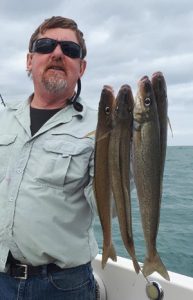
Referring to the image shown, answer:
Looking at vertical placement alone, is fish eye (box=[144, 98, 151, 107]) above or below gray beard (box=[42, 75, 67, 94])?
above

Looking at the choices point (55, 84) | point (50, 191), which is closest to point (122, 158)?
point (50, 191)

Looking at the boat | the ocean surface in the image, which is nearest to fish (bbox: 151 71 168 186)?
the boat

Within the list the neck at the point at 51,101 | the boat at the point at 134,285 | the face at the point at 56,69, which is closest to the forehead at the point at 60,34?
the face at the point at 56,69

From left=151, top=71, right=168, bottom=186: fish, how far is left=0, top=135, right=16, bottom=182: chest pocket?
5.19ft

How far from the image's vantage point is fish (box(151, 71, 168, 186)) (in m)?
2.20

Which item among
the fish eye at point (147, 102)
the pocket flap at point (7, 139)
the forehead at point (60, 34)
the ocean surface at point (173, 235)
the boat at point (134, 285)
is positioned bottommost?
the ocean surface at point (173, 235)

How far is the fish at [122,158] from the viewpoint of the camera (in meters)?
2.26

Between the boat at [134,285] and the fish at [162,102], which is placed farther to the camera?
the boat at [134,285]

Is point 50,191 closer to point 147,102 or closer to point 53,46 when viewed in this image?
point 53,46

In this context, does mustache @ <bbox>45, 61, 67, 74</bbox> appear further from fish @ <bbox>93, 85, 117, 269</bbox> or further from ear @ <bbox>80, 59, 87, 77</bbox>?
fish @ <bbox>93, 85, 117, 269</bbox>

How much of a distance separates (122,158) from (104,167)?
13 centimetres

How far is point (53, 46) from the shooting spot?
354cm

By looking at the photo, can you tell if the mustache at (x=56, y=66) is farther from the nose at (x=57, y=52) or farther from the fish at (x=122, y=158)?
the fish at (x=122, y=158)

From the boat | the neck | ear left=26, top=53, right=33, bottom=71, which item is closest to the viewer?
the neck
